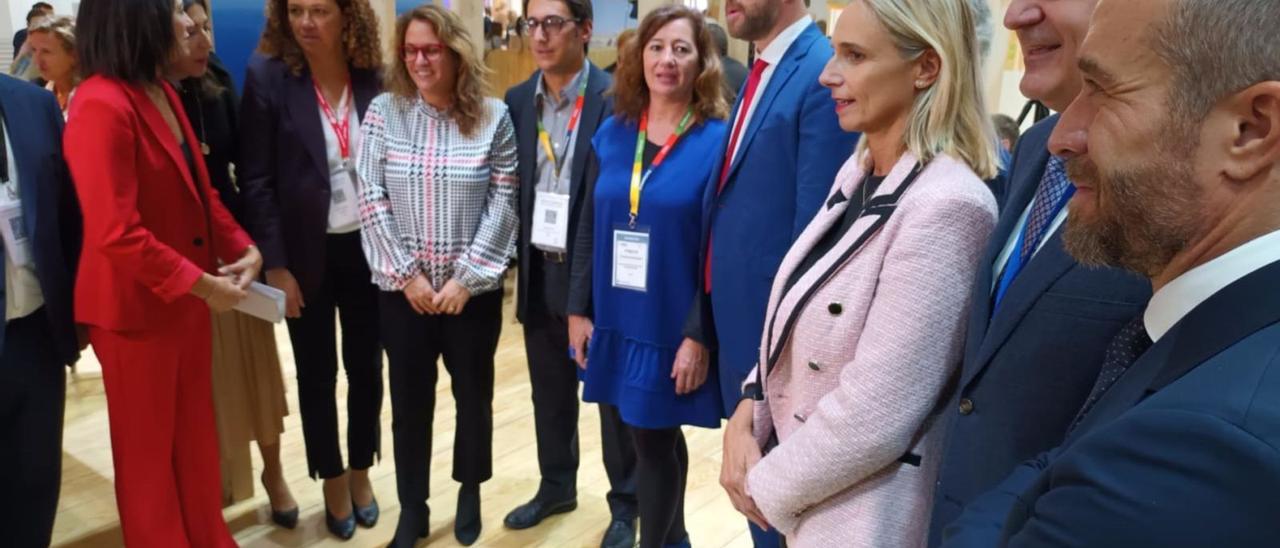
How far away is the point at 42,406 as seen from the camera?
210 cm

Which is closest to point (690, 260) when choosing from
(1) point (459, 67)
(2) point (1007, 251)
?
(1) point (459, 67)

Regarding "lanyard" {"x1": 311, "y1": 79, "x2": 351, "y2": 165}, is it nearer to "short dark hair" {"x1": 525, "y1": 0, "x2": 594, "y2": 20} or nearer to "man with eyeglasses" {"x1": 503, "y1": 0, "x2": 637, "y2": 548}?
"man with eyeglasses" {"x1": 503, "y1": 0, "x2": 637, "y2": 548}

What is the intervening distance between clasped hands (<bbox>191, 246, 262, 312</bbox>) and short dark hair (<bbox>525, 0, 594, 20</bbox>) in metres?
1.10

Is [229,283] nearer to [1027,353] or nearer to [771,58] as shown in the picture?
[771,58]

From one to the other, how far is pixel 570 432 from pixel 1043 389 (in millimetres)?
2069

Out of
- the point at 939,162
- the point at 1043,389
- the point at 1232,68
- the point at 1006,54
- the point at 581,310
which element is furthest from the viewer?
the point at 1006,54

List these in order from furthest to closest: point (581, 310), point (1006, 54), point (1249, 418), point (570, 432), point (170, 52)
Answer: point (1006, 54) < point (570, 432) < point (581, 310) < point (170, 52) < point (1249, 418)

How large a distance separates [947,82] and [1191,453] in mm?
895

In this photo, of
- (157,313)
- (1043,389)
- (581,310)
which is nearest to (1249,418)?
(1043,389)

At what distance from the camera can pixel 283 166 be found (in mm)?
2516

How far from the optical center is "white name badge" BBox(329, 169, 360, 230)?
254 centimetres

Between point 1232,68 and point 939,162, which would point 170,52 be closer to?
point 939,162

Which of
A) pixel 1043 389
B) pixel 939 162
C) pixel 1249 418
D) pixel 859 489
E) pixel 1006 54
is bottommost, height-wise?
pixel 859 489

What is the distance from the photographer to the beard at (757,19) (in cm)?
197
